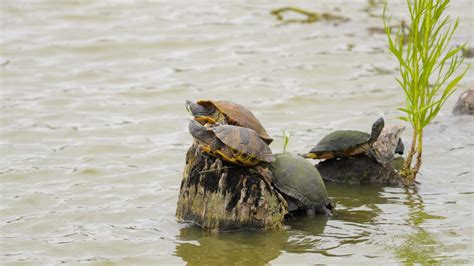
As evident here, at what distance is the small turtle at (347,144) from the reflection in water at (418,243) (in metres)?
0.73

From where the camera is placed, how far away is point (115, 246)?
22.0ft

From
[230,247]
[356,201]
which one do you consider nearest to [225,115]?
[230,247]

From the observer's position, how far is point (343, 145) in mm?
7770

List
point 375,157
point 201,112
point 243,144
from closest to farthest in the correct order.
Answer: point 243,144 → point 201,112 → point 375,157

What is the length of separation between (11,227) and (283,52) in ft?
22.9

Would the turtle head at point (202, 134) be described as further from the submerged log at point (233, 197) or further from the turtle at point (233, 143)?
the submerged log at point (233, 197)

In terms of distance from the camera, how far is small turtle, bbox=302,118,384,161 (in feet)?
25.5

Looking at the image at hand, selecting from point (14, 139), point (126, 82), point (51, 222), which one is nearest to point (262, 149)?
point (51, 222)

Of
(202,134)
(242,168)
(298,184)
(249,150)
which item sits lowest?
(298,184)

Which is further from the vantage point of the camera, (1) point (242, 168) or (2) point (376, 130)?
(2) point (376, 130)

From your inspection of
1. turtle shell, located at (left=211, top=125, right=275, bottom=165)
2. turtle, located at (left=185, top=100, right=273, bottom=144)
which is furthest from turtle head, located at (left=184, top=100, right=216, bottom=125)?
turtle shell, located at (left=211, top=125, right=275, bottom=165)

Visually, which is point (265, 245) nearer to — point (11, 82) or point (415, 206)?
point (415, 206)

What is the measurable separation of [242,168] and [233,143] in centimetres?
35

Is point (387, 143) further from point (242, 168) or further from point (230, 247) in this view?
point (230, 247)
